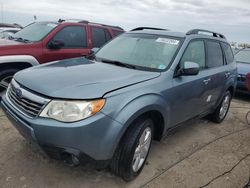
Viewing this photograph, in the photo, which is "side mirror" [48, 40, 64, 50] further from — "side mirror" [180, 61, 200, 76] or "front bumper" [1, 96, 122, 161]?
"front bumper" [1, 96, 122, 161]

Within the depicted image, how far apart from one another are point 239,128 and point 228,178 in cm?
214

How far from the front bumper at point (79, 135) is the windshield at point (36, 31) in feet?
11.3

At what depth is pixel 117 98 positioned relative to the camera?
2.68 m

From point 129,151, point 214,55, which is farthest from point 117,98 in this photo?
point 214,55

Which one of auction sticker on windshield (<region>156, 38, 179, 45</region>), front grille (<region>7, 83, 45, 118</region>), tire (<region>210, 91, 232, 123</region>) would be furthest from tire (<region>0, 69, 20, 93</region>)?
tire (<region>210, 91, 232, 123</region>)

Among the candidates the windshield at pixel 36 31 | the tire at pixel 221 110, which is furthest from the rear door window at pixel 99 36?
the tire at pixel 221 110

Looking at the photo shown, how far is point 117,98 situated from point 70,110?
1.51 feet

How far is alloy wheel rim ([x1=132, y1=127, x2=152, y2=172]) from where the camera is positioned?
3081 millimetres

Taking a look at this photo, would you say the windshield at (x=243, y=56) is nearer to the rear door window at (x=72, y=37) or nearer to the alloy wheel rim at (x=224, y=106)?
the alloy wheel rim at (x=224, y=106)

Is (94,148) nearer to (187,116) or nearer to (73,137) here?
(73,137)

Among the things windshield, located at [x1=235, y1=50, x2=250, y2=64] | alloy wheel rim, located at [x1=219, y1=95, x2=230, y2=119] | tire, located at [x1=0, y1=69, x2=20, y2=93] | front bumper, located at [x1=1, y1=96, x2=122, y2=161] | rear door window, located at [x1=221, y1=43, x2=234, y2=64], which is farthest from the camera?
windshield, located at [x1=235, y1=50, x2=250, y2=64]

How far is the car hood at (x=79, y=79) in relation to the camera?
8.59 ft

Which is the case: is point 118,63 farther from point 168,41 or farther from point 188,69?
point 188,69

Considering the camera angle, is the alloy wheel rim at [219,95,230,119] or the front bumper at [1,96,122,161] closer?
the front bumper at [1,96,122,161]
